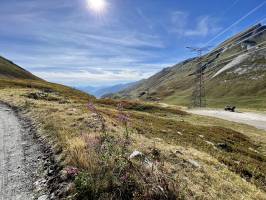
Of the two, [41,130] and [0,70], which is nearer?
[41,130]

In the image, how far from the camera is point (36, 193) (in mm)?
8719

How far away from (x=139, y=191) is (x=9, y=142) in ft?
31.0

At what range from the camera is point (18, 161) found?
1145 cm

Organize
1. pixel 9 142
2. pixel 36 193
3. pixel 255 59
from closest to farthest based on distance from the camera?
pixel 36 193, pixel 9 142, pixel 255 59

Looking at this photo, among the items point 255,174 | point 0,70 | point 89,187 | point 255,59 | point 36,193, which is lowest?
point 255,174

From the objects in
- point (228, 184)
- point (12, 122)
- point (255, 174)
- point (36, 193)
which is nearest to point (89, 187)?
point (36, 193)

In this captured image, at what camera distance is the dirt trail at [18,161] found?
8.77 m

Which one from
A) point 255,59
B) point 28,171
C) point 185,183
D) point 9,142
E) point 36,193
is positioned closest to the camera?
point 36,193

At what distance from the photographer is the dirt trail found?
8.77 metres

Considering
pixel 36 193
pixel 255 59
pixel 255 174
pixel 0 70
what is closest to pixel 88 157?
pixel 36 193

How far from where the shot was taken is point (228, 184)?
10.8 meters

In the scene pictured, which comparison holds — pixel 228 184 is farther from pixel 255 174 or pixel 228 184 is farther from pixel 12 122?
pixel 12 122

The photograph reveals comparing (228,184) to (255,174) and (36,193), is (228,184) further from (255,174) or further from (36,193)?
(36,193)

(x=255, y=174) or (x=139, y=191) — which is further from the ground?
(x=139, y=191)
